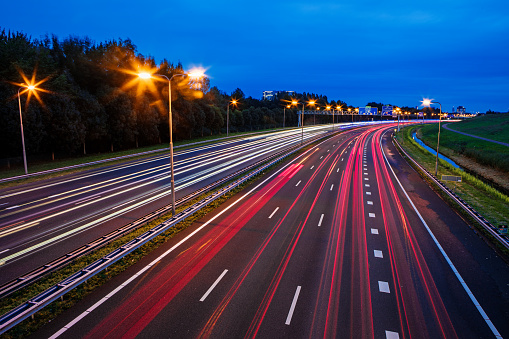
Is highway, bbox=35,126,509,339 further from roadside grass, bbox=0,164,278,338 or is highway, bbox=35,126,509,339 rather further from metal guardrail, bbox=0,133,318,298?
metal guardrail, bbox=0,133,318,298

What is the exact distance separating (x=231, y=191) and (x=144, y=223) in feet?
33.3

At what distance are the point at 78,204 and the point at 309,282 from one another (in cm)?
1754

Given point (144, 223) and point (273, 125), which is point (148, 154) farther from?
point (273, 125)

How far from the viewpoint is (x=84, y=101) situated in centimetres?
4638

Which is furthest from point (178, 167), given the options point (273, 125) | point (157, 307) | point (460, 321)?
point (273, 125)

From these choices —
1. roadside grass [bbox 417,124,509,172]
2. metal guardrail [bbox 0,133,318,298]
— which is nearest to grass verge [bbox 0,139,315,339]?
metal guardrail [bbox 0,133,318,298]

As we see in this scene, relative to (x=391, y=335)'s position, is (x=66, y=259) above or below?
above

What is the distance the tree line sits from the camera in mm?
37156

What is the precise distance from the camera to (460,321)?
9898 millimetres

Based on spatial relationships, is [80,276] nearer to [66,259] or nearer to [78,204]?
[66,259]

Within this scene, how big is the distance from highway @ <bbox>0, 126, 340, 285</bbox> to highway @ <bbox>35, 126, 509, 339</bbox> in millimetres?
4663

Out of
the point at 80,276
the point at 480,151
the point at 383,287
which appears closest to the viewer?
the point at 80,276

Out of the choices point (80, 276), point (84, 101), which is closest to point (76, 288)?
point (80, 276)

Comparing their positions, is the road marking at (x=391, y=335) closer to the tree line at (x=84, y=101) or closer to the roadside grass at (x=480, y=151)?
the tree line at (x=84, y=101)
